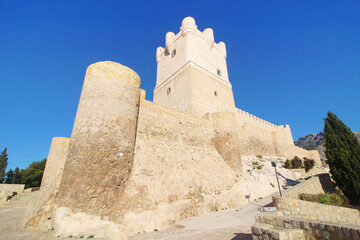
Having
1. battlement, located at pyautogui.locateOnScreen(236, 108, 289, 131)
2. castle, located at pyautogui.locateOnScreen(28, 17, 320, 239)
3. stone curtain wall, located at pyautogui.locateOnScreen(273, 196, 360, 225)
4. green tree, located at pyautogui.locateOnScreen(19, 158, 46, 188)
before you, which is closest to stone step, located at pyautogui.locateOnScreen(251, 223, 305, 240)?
stone curtain wall, located at pyautogui.locateOnScreen(273, 196, 360, 225)

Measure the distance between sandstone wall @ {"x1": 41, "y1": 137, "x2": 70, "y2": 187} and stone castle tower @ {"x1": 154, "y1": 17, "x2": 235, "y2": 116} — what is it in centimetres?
972

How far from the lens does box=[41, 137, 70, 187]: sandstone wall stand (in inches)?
483

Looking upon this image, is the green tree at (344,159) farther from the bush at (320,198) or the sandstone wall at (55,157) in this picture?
the sandstone wall at (55,157)

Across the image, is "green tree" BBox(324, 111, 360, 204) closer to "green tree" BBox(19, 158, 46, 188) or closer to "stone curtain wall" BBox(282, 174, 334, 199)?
"stone curtain wall" BBox(282, 174, 334, 199)

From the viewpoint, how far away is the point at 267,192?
37.5 ft

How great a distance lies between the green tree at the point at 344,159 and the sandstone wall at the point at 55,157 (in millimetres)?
19221

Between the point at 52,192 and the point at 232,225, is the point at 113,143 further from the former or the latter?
the point at 232,225

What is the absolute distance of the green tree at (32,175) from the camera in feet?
91.5

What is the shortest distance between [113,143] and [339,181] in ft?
48.1

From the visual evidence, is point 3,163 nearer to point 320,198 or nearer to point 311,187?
point 311,187

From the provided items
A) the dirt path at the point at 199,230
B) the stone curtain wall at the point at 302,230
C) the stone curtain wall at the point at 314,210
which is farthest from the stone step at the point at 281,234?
the stone curtain wall at the point at 314,210

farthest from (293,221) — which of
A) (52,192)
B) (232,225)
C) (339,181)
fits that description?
(339,181)

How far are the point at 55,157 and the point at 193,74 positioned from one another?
44.3 feet

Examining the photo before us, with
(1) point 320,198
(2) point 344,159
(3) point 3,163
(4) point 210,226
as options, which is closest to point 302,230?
(4) point 210,226
